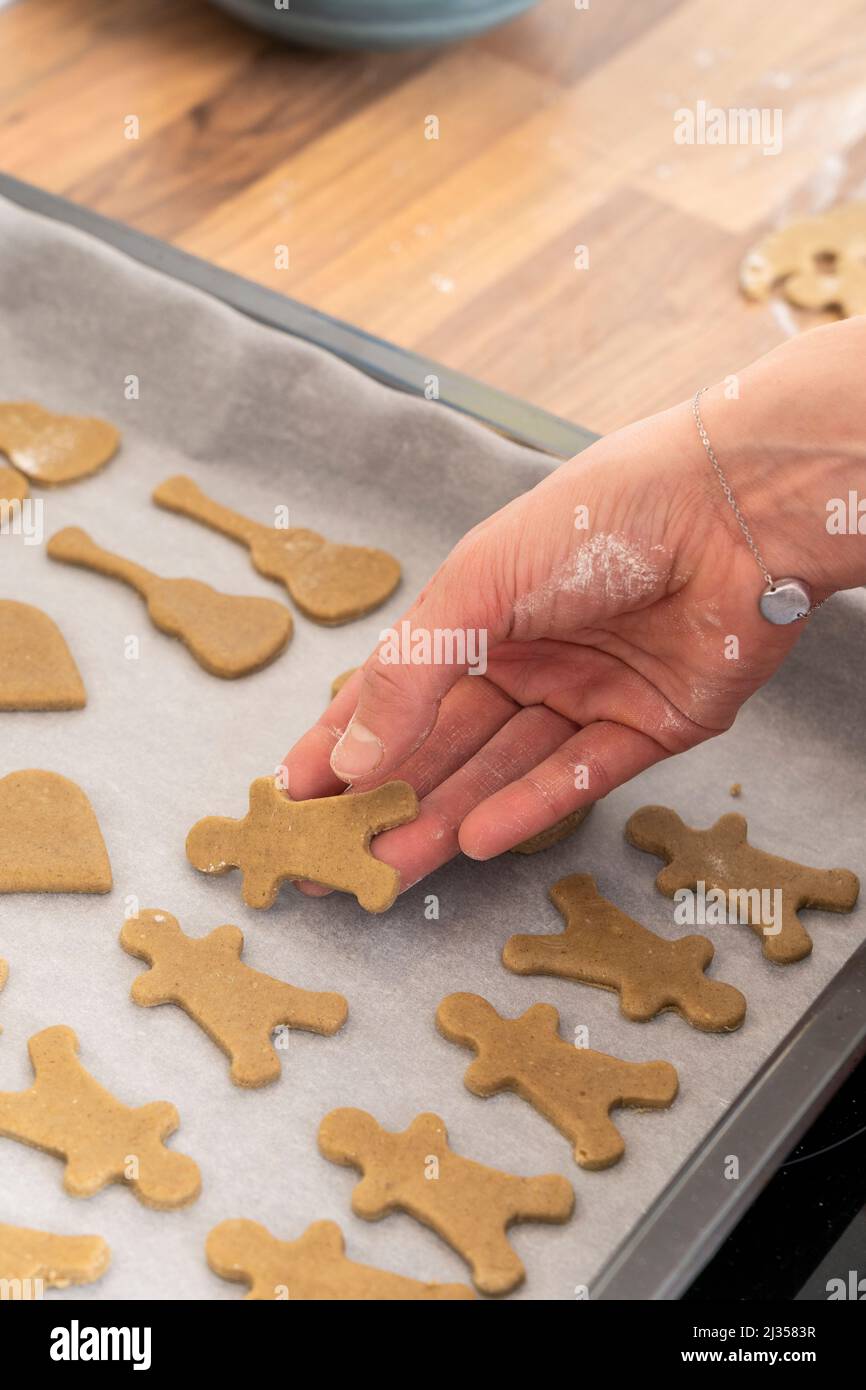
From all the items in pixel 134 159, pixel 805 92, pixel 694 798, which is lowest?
pixel 694 798

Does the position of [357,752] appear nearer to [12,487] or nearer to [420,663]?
[420,663]

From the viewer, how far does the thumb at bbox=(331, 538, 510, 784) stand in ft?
3.41

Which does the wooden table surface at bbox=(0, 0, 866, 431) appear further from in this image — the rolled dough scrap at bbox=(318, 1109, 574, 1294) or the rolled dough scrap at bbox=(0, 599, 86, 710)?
the rolled dough scrap at bbox=(318, 1109, 574, 1294)

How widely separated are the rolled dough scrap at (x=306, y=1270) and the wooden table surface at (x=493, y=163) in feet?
2.81

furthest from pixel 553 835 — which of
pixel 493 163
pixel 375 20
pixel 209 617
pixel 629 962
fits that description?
pixel 375 20

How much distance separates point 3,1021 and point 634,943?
0.43 meters

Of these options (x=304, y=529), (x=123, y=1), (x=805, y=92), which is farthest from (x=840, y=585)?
(x=123, y=1)

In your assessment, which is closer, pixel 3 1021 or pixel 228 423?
pixel 3 1021

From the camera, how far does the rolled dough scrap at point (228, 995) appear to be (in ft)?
3.29

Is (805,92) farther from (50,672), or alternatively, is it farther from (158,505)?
(50,672)

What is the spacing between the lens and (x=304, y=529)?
4.48 feet

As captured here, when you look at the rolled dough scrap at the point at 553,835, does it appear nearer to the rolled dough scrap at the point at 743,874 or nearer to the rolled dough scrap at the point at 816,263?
the rolled dough scrap at the point at 743,874

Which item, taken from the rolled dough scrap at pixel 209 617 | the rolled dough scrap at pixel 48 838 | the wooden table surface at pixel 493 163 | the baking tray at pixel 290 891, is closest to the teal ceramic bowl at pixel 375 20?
the wooden table surface at pixel 493 163

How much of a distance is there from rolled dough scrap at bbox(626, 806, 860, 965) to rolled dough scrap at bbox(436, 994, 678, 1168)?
0.46 feet
